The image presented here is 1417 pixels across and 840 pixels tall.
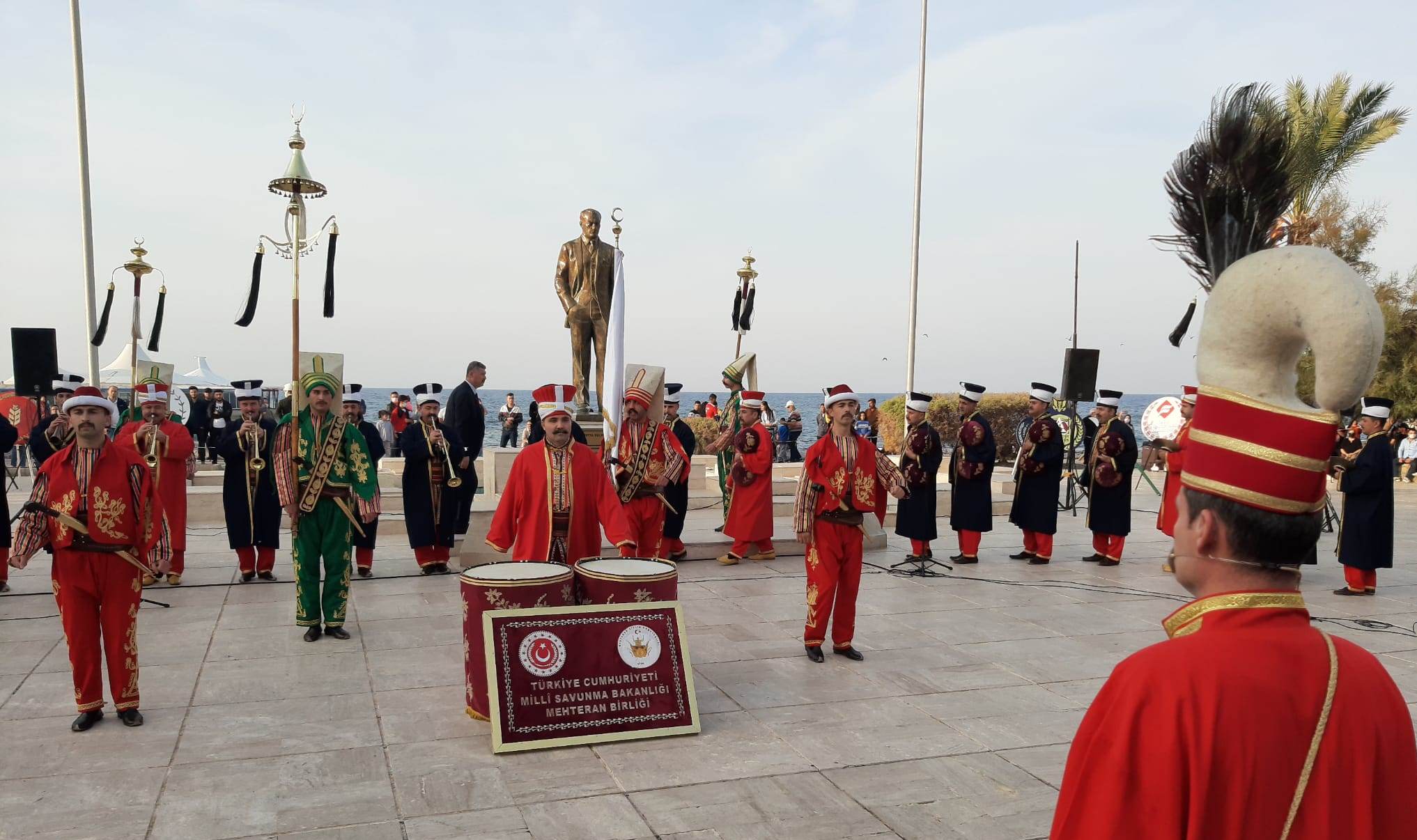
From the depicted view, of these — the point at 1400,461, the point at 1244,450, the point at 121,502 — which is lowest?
the point at 1400,461

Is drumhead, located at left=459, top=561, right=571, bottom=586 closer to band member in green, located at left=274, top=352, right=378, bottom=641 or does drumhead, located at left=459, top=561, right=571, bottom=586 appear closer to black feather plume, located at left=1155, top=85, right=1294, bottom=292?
band member in green, located at left=274, top=352, right=378, bottom=641

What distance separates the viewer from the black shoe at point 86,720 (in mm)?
5559

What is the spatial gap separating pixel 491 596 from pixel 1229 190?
13.3 m

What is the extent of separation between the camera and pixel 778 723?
19.1 ft

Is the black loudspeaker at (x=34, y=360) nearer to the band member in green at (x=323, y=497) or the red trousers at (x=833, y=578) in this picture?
the band member in green at (x=323, y=497)

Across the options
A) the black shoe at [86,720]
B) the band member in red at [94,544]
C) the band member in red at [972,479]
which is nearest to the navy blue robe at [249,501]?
the band member in red at [94,544]

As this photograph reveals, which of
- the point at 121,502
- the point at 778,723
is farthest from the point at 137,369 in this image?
the point at 778,723

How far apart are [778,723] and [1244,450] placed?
14.6 feet

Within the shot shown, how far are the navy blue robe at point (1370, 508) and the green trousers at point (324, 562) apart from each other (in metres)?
9.19

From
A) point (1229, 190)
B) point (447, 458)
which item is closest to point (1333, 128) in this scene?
point (1229, 190)

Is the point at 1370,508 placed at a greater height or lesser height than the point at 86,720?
greater

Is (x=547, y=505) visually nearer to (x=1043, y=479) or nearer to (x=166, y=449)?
(x=166, y=449)

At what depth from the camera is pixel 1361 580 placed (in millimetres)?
10055

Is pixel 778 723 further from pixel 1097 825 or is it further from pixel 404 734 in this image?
pixel 1097 825
